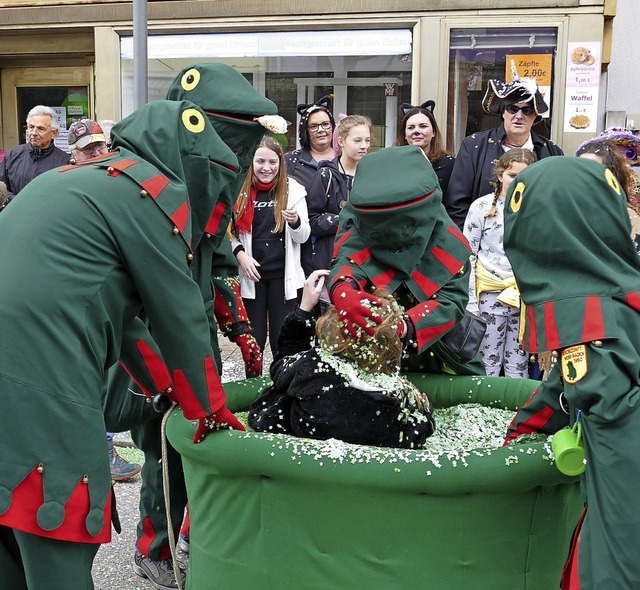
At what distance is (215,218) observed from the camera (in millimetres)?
2920

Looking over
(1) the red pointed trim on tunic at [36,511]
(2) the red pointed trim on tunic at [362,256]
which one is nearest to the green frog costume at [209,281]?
(2) the red pointed trim on tunic at [362,256]

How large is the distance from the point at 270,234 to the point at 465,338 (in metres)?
1.86

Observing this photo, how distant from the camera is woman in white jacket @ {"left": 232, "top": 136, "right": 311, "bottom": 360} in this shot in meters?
4.66

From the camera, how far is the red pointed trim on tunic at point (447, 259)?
10.1 feet

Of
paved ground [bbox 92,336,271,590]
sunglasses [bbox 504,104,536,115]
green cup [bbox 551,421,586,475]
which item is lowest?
paved ground [bbox 92,336,271,590]

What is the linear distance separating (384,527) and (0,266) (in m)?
1.19

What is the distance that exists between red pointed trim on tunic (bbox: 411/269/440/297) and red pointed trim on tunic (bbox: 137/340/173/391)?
1.01 meters

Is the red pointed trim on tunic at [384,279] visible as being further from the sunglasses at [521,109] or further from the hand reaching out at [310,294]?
the sunglasses at [521,109]

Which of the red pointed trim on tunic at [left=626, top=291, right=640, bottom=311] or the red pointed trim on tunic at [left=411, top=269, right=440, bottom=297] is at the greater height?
the red pointed trim on tunic at [left=626, top=291, right=640, bottom=311]

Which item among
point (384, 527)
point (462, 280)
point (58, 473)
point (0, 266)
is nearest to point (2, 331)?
point (0, 266)

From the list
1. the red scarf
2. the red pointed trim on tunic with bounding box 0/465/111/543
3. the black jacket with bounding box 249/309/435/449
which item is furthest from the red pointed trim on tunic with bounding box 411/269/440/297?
the red scarf

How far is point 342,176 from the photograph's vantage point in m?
4.90

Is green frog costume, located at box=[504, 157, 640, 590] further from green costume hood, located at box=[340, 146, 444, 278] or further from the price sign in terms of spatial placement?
the price sign

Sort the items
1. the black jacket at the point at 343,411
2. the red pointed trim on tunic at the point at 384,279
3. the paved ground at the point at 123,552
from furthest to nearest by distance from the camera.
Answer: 1. the paved ground at the point at 123,552
2. the red pointed trim on tunic at the point at 384,279
3. the black jacket at the point at 343,411
